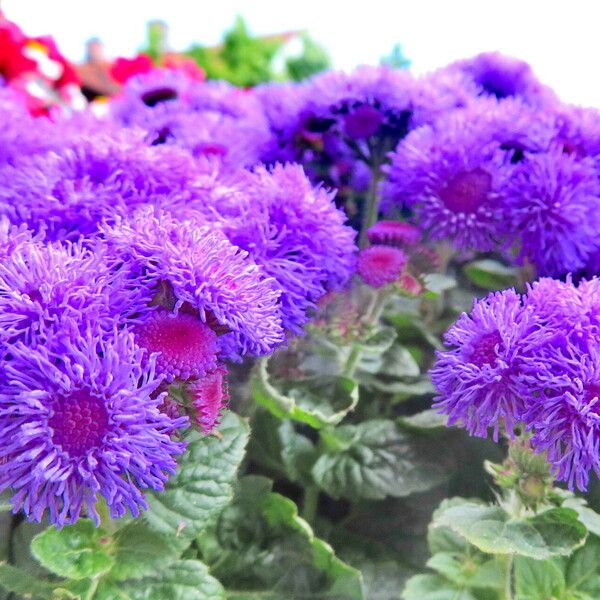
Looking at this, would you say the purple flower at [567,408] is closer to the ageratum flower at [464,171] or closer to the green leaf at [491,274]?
the ageratum flower at [464,171]

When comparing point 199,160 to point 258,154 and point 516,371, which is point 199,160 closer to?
point 258,154

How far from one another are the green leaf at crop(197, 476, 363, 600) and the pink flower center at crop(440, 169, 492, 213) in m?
0.46

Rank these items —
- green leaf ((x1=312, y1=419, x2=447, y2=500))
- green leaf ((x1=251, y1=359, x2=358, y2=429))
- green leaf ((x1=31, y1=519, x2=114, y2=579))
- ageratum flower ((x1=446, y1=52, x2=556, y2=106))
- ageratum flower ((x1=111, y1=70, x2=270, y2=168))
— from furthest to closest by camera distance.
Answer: ageratum flower ((x1=446, y1=52, x2=556, y2=106)), ageratum flower ((x1=111, y1=70, x2=270, y2=168)), green leaf ((x1=312, y1=419, x2=447, y2=500)), green leaf ((x1=251, y1=359, x2=358, y2=429)), green leaf ((x1=31, y1=519, x2=114, y2=579))

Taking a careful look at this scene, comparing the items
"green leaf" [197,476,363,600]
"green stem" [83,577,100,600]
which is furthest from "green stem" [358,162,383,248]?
"green stem" [83,577,100,600]

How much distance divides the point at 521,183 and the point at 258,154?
0.45m

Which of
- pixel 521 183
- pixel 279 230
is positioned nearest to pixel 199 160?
pixel 279 230

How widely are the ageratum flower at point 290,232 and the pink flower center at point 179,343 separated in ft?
0.50

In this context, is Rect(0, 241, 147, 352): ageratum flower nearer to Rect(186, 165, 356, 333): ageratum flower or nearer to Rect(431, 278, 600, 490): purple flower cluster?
Rect(186, 165, 356, 333): ageratum flower

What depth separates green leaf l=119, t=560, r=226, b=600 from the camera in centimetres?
71

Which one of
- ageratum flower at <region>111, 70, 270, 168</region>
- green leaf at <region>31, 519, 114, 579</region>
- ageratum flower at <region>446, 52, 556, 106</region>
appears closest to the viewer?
green leaf at <region>31, 519, 114, 579</region>

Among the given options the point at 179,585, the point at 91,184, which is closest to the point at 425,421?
the point at 179,585

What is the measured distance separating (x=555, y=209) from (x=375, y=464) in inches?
17.1

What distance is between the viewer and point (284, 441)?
105cm

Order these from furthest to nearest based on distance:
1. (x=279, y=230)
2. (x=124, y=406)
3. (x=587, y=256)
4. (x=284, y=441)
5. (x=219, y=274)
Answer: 1. (x=284, y=441)
2. (x=587, y=256)
3. (x=279, y=230)
4. (x=219, y=274)
5. (x=124, y=406)
